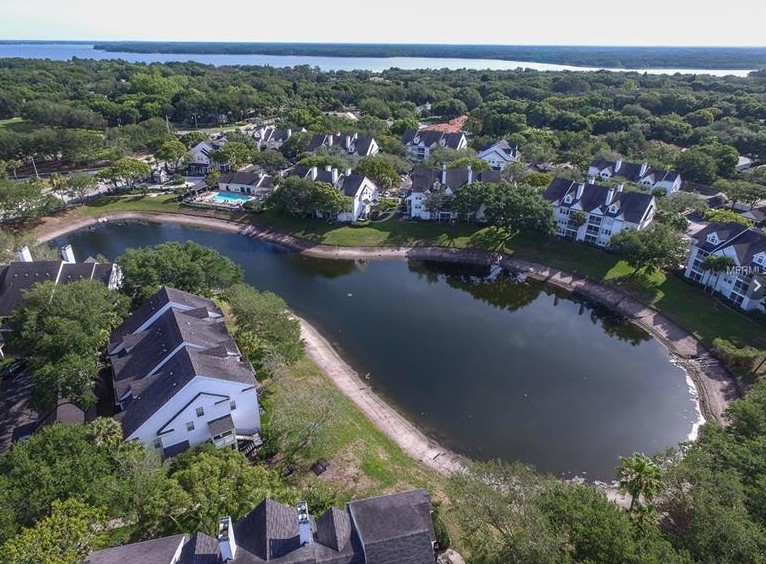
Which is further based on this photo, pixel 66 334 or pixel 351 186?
pixel 351 186

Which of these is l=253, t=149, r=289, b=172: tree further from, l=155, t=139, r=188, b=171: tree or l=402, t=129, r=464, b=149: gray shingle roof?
l=402, t=129, r=464, b=149: gray shingle roof

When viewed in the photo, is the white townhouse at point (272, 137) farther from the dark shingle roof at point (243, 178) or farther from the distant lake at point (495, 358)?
the distant lake at point (495, 358)

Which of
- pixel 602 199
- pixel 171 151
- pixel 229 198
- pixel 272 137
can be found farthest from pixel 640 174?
pixel 171 151

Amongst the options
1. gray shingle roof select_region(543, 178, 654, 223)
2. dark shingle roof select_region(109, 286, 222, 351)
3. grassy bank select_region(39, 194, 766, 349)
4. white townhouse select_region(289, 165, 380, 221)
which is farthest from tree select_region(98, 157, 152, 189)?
gray shingle roof select_region(543, 178, 654, 223)

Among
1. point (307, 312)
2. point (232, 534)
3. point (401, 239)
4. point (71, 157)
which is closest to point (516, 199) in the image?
point (401, 239)

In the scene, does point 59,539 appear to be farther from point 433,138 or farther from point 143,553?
point 433,138

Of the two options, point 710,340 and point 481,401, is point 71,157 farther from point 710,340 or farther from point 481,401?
point 710,340
